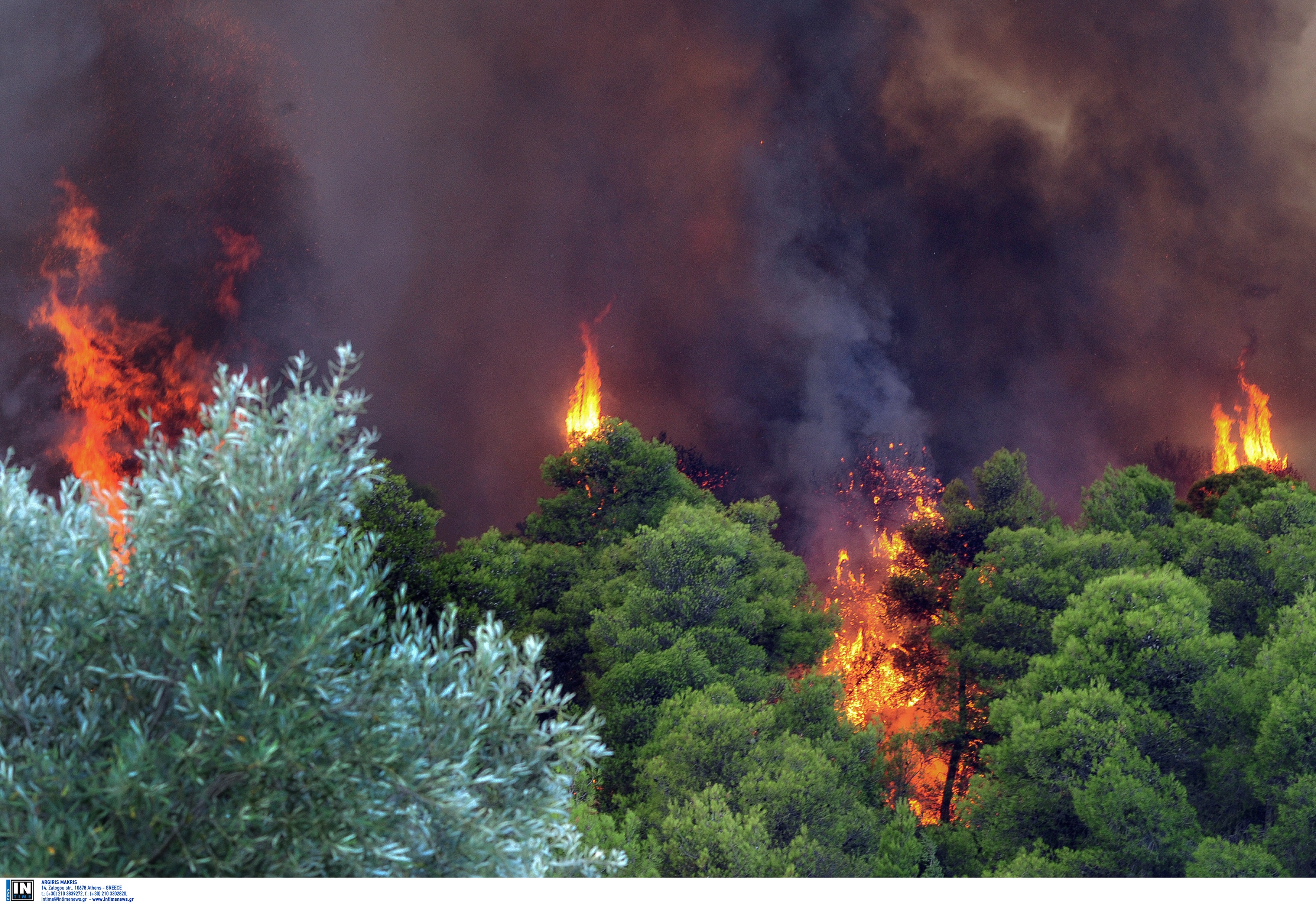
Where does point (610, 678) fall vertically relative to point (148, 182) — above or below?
below

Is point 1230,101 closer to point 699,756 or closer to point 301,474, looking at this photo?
point 699,756

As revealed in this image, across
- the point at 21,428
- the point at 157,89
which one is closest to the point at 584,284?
the point at 157,89

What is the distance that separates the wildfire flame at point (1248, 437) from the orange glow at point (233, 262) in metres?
41.7

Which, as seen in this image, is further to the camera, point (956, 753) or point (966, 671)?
point (956, 753)

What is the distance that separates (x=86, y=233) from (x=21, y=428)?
7433 mm

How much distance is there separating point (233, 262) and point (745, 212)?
23.9m

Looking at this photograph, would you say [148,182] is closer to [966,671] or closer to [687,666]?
[687,666]

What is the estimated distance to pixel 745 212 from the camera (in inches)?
1775

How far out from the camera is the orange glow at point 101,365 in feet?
96.5

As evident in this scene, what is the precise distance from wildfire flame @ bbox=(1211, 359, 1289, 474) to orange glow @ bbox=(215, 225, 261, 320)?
41.7 m

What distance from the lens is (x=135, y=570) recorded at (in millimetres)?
7750

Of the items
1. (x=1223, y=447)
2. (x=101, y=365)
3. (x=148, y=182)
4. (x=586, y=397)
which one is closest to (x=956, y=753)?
(x=1223, y=447)

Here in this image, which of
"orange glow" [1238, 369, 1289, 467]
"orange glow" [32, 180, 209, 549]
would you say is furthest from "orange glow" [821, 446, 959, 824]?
"orange glow" [32, 180, 209, 549]

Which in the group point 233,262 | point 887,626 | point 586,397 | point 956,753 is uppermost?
point 233,262
